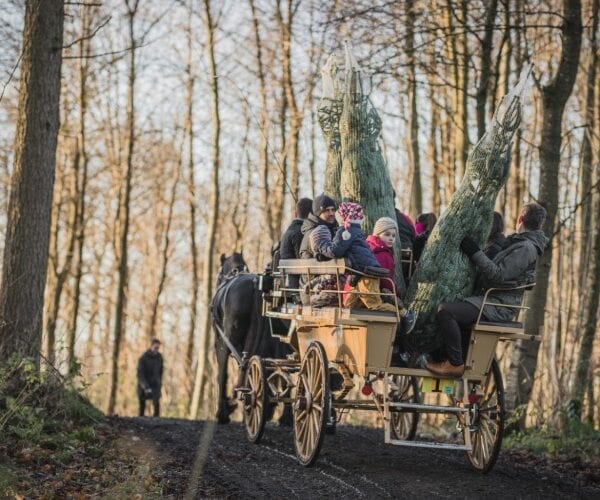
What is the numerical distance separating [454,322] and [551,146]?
4781 millimetres

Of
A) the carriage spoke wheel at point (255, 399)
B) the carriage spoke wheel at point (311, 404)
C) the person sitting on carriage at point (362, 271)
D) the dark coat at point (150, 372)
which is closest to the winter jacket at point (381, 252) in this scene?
the person sitting on carriage at point (362, 271)

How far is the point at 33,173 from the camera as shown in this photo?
11.0m

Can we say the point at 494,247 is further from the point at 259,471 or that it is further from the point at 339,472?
the point at 259,471

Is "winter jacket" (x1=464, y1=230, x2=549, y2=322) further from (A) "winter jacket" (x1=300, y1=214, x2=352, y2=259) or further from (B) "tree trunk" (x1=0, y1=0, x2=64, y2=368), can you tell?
(B) "tree trunk" (x1=0, y1=0, x2=64, y2=368)

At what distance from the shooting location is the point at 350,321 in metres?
8.49

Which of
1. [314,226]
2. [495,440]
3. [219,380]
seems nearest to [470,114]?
[219,380]

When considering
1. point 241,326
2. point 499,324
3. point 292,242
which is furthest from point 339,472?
point 241,326

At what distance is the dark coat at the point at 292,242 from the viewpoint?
1108 cm

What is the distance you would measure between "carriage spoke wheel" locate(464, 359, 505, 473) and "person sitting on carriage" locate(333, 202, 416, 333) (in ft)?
3.44

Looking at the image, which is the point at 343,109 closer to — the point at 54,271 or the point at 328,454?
the point at 328,454

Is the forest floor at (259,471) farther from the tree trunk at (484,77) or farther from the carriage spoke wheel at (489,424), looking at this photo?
the tree trunk at (484,77)

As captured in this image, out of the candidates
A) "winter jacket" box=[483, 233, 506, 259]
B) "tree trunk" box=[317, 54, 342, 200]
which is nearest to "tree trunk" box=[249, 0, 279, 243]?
"tree trunk" box=[317, 54, 342, 200]

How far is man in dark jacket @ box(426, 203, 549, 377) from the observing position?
8.70m

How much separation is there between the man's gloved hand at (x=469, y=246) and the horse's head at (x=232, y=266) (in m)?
5.14
